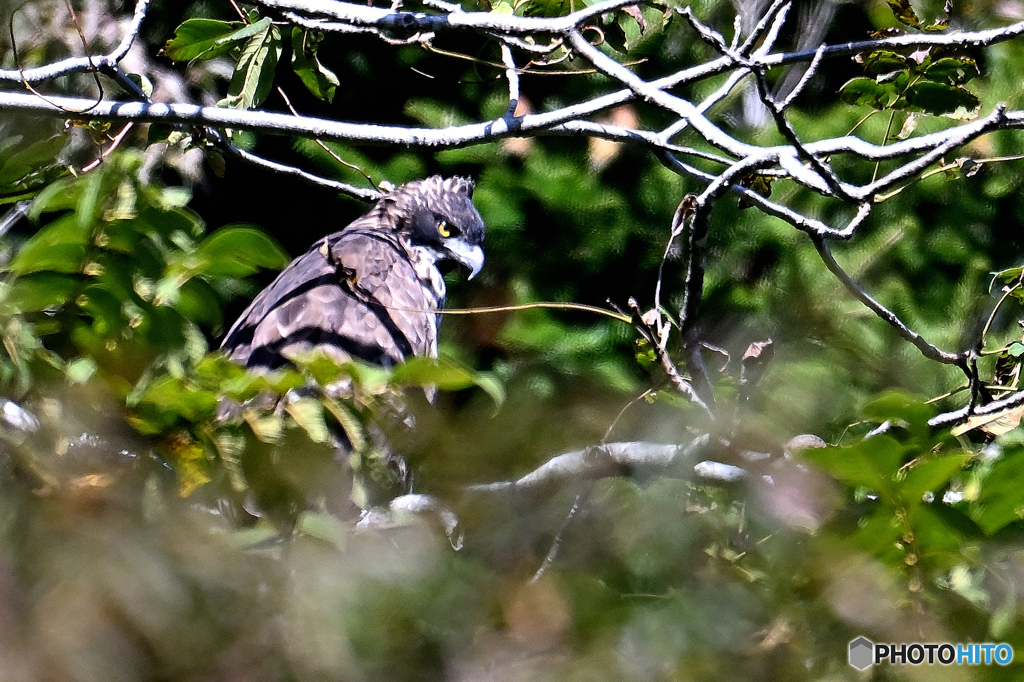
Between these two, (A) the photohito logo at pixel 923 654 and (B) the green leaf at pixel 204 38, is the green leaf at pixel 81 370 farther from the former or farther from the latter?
(B) the green leaf at pixel 204 38

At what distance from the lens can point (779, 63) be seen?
1.98 meters

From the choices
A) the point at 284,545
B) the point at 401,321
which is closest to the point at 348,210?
the point at 401,321

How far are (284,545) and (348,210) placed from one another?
361 cm

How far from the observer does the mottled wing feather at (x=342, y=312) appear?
2674 millimetres

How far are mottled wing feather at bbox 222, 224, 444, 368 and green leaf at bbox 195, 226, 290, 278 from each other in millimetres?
1303

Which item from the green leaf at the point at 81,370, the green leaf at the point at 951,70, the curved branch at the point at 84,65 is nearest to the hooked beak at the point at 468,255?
the curved branch at the point at 84,65

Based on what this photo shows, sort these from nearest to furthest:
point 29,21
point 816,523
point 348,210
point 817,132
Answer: point 816,523 < point 29,21 < point 817,132 < point 348,210

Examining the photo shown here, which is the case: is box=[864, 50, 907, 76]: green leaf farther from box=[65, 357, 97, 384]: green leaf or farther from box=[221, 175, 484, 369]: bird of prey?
box=[65, 357, 97, 384]: green leaf

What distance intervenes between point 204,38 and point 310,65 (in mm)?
389

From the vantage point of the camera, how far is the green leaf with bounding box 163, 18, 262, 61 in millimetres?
2111

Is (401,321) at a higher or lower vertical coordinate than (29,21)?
lower

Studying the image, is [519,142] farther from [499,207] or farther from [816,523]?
[816,523]

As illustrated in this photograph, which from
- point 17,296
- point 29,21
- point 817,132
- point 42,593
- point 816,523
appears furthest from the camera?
point 817,132

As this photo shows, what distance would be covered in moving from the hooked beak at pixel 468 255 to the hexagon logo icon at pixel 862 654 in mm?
2970
